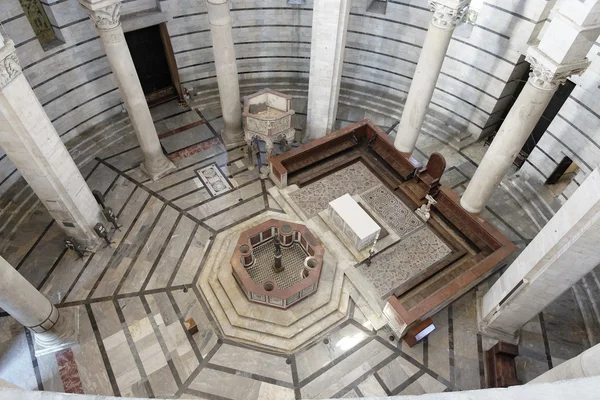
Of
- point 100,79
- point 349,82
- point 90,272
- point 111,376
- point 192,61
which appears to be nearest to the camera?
point 111,376

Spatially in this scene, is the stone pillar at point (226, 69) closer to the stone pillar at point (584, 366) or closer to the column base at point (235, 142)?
the column base at point (235, 142)

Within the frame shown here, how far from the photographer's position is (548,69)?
658cm

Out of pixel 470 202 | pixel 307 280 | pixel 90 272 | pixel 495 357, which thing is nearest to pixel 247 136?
pixel 307 280

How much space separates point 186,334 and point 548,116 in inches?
399

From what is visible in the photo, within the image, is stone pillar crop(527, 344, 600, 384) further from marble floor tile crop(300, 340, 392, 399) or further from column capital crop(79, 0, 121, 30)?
column capital crop(79, 0, 121, 30)

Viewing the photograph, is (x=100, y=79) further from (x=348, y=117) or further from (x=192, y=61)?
(x=348, y=117)

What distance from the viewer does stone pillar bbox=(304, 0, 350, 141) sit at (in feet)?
30.1

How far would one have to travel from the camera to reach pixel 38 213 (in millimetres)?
10039

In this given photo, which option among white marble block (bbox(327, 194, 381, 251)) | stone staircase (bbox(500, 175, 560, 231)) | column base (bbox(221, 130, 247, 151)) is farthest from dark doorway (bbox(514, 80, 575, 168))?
column base (bbox(221, 130, 247, 151))

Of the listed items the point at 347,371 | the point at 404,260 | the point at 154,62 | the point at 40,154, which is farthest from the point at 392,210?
the point at 154,62

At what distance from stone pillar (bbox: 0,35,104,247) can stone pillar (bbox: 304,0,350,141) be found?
19.2ft

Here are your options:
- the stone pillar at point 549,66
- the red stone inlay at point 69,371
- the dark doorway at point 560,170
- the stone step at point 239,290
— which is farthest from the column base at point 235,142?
the dark doorway at point 560,170

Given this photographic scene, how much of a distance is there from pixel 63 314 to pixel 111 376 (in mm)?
1625

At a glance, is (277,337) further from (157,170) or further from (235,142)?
(235,142)
